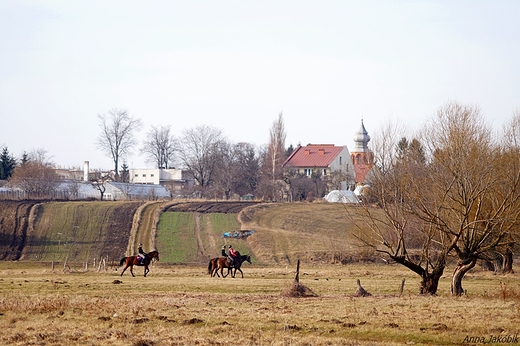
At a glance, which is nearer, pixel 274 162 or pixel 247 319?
pixel 247 319

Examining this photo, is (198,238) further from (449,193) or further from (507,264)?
(449,193)

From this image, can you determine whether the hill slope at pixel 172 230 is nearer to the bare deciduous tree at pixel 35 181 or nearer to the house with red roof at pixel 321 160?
the bare deciduous tree at pixel 35 181

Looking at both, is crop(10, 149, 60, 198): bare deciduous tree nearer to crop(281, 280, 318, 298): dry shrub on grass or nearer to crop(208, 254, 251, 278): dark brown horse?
crop(208, 254, 251, 278): dark brown horse

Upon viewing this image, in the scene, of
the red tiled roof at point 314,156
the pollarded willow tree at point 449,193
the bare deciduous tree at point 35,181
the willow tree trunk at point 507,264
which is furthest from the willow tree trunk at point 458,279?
→ the red tiled roof at point 314,156

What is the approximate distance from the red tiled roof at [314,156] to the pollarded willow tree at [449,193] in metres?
96.1

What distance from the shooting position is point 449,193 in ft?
104

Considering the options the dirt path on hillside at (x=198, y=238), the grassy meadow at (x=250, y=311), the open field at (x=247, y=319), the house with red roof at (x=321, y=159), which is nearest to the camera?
the open field at (x=247, y=319)

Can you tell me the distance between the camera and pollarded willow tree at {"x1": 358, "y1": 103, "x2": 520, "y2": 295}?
29219 millimetres

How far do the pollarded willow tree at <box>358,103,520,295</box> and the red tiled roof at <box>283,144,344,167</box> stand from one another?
9610cm

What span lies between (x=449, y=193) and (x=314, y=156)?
4179 inches

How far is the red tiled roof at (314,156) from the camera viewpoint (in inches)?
5310

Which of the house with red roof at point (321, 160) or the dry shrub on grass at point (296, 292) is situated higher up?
the house with red roof at point (321, 160)

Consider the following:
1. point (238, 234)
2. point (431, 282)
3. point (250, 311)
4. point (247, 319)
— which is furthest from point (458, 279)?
point (238, 234)

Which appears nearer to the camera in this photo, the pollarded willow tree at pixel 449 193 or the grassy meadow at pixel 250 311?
the grassy meadow at pixel 250 311
